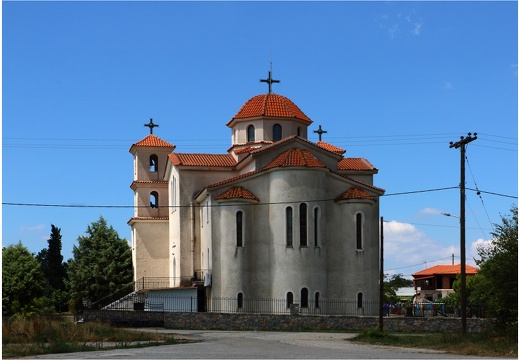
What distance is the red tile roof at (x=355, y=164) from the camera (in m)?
58.2

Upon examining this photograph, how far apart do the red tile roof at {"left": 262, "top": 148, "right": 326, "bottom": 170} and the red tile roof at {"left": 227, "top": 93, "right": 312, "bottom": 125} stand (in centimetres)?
679

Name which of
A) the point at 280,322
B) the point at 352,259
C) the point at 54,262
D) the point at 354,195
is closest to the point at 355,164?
the point at 354,195

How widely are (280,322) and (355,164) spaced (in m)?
19.3

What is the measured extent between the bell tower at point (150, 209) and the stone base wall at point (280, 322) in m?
17.7

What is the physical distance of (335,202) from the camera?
5103 cm

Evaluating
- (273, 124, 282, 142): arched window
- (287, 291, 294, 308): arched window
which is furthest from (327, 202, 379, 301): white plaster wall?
(273, 124, 282, 142): arched window

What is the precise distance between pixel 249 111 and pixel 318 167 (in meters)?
10.3

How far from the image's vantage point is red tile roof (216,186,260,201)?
4919cm

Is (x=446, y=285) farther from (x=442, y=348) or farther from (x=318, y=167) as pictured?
(x=442, y=348)

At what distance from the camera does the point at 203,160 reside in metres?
56.2

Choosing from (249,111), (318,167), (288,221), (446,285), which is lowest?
(446,285)

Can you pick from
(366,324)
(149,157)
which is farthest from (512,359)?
(149,157)

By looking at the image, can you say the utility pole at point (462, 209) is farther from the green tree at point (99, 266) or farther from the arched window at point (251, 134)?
the green tree at point (99, 266)

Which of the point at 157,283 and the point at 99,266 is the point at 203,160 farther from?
the point at 99,266
